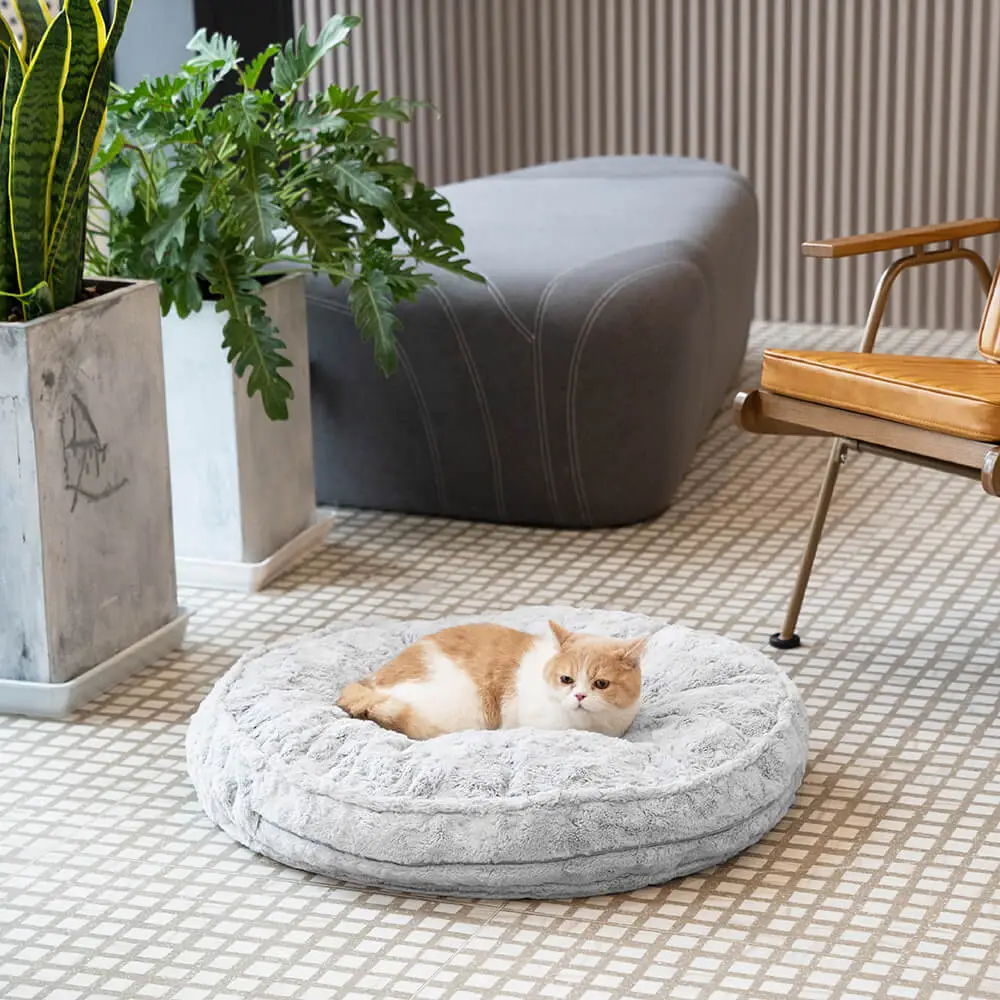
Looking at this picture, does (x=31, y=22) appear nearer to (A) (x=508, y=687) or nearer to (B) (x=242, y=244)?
(B) (x=242, y=244)

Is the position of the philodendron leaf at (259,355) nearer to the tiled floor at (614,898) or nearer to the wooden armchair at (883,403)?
the tiled floor at (614,898)

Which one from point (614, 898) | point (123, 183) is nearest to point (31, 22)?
point (123, 183)

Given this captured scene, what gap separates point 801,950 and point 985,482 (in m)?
0.78

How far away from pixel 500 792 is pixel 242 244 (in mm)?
1312

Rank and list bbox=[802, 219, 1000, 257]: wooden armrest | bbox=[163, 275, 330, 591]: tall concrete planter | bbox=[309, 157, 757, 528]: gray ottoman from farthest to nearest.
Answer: bbox=[309, 157, 757, 528]: gray ottoman < bbox=[163, 275, 330, 591]: tall concrete planter < bbox=[802, 219, 1000, 257]: wooden armrest

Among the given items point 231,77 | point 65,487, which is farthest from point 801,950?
point 231,77

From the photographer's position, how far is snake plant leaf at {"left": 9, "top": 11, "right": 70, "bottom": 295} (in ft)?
8.00

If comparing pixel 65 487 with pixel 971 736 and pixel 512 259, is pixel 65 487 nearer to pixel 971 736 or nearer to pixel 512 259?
pixel 512 259

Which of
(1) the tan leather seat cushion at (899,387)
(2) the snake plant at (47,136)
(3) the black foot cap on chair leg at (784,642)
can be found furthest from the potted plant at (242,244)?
(3) the black foot cap on chair leg at (784,642)

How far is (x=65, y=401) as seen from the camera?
2.57 m

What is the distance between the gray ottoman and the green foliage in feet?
0.83

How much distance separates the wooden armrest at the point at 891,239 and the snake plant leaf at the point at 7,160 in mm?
1234

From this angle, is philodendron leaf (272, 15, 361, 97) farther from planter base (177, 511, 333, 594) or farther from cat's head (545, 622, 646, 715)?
cat's head (545, 622, 646, 715)

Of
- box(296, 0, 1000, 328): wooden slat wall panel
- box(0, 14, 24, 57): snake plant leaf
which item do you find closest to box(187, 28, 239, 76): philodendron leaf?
box(0, 14, 24, 57): snake plant leaf
